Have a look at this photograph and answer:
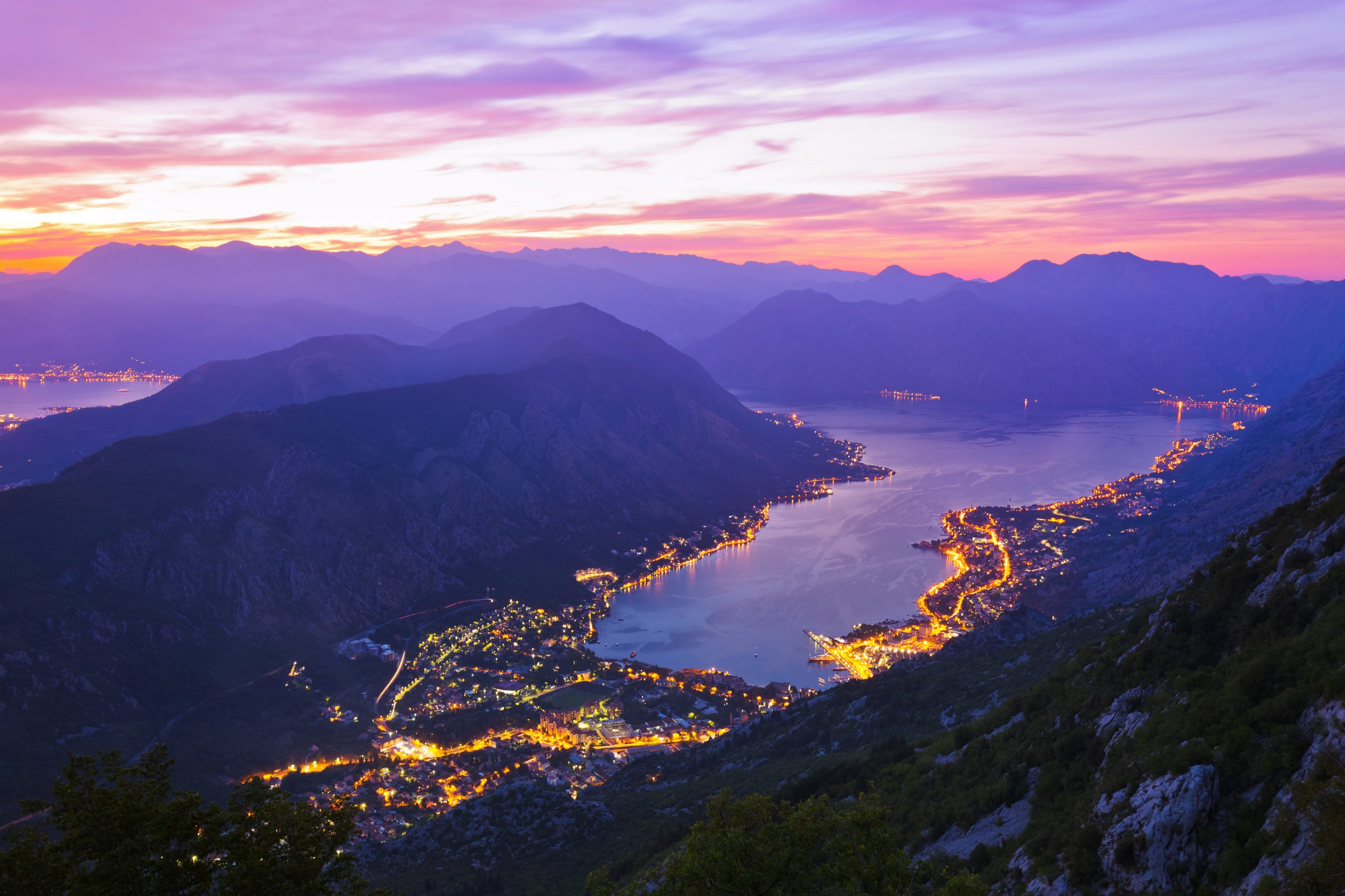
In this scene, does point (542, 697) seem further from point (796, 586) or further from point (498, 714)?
point (796, 586)

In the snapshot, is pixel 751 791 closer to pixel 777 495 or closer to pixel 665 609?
Result: pixel 665 609

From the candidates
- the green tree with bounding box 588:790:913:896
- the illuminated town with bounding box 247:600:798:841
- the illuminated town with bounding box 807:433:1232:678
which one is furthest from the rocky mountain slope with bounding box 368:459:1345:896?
the illuminated town with bounding box 807:433:1232:678

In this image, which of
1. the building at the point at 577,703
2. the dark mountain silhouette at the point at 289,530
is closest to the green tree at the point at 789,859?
the building at the point at 577,703

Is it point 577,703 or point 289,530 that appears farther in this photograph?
point 289,530

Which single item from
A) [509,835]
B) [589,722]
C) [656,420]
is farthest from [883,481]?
[509,835]

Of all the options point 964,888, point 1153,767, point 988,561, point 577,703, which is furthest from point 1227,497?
point 964,888
